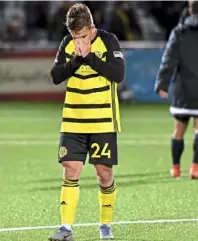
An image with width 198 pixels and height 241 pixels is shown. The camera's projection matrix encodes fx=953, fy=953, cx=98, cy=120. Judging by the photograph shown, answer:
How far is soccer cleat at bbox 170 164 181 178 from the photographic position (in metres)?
11.1

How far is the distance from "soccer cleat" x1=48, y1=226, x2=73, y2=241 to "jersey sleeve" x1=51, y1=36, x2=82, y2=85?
3.85ft

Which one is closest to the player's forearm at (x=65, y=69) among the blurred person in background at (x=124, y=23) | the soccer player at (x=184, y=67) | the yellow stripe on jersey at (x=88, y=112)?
the yellow stripe on jersey at (x=88, y=112)

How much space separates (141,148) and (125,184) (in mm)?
3326

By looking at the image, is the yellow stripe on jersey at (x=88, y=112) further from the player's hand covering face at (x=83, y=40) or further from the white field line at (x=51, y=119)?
→ the white field line at (x=51, y=119)

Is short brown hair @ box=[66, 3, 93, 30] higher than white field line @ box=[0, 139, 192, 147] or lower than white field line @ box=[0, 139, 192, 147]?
higher

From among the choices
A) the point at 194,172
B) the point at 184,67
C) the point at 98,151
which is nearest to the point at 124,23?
the point at 184,67

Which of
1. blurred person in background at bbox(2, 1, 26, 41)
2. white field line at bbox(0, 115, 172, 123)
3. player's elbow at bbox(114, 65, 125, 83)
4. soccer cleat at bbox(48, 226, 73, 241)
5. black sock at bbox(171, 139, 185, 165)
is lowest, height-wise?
white field line at bbox(0, 115, 172, 123)

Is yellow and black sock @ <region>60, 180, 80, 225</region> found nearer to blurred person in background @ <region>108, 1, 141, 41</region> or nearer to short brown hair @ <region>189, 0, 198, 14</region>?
short brown hair @ <region>189, 0, 198, 14</region>

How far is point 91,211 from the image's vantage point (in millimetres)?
8805

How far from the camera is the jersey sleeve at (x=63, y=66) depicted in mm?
7371

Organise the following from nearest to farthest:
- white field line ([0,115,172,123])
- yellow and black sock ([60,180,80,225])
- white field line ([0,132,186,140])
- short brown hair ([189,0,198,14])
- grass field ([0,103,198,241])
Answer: yellow and black sock ([60,180,80,225])
grass field ([0,103,198,241])
short brown hair ([189,0,198,14])
white field line ([0,132,186,140])
white field line ([0,115,172,123])

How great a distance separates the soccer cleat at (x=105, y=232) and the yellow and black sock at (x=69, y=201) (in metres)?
0.31

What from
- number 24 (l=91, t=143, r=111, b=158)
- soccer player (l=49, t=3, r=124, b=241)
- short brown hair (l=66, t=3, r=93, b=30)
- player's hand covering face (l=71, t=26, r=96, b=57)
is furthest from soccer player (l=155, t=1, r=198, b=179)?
short brown hair (l=66, t=3, r=93, b=30)

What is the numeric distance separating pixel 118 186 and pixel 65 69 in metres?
3.18
